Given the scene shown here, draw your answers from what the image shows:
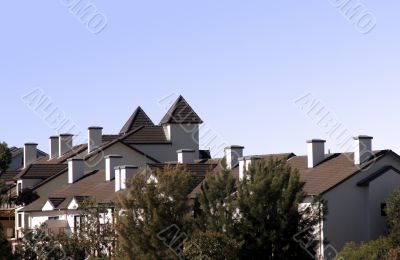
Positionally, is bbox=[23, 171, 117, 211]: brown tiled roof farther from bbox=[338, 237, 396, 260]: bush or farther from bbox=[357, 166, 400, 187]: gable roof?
bbox=[338, 237, 396, 260]: bush

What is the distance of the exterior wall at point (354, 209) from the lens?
50.7 metres

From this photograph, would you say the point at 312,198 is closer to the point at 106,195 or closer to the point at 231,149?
the point at 231,149

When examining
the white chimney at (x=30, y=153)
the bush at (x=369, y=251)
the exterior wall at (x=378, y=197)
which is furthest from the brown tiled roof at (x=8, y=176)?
the bush at (x=369, y=251)

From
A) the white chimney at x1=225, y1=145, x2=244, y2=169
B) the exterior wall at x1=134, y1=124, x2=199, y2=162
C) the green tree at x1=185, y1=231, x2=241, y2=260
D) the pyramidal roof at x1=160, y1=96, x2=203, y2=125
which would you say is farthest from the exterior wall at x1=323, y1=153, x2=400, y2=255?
the pyramidal roof at x1=160, y1=96, x2=203, y2=125

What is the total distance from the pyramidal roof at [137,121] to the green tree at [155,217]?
36326 millimetres

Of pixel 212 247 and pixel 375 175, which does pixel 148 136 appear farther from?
pixel 212 247

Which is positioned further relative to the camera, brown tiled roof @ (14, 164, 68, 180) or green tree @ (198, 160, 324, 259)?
brown tiled roof @ (14, 164, 68, 180)

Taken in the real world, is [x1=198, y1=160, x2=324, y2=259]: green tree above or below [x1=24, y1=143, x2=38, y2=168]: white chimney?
below

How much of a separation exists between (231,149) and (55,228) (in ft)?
48.4

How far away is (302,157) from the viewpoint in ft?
192

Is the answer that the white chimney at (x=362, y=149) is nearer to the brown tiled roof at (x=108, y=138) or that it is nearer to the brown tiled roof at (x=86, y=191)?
the brown tiled roof at (x=86, y=191)

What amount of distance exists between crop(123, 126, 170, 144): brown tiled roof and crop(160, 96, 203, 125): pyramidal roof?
0.88 meters

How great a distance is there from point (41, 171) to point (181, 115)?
1193 cm

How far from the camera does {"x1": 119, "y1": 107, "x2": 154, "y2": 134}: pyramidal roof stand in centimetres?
8581
